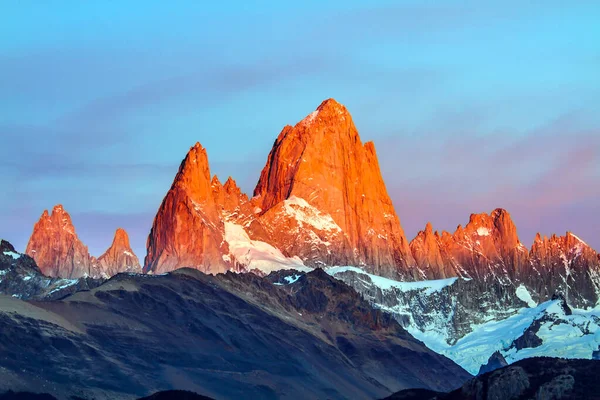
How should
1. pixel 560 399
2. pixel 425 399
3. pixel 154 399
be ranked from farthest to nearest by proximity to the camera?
pixel 154 399, pixel 425 399, pixel 560 399

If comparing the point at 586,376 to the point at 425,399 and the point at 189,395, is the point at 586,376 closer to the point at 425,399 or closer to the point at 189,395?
the point at 425,399

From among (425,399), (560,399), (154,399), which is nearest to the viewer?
(560,399)

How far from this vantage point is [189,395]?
15438cm

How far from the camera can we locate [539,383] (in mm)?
128125

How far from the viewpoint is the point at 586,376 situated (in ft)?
422

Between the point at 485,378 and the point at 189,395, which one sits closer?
the point at 485,378

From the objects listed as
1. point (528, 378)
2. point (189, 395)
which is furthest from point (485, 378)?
point (189, 395)

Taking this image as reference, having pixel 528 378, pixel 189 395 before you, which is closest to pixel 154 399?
pixel 189 395

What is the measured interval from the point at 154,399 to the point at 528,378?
4358 centimetres

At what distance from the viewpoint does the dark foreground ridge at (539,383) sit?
125375mm

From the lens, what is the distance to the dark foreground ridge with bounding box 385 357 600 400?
125 metres

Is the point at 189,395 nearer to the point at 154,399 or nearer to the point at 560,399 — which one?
the point at 154,399

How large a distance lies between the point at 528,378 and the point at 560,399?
507cm

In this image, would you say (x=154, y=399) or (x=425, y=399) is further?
(x=154, y=399)
